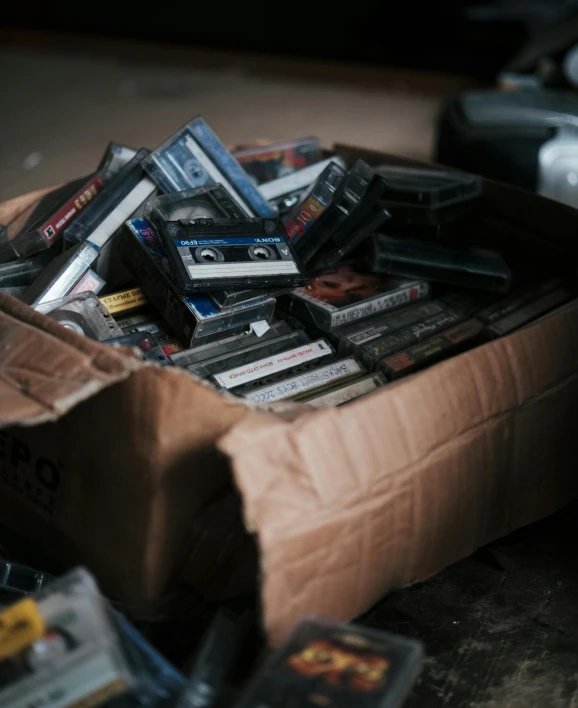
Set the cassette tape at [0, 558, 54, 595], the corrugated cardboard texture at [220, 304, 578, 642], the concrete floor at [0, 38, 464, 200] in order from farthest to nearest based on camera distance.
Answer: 1. the concrete floor at [0, 38, 464, 200]
2. the cassette tape at [0, 558, 54, 595]
3. the corrugated cardboard texture at [220, 304, 578, 642]

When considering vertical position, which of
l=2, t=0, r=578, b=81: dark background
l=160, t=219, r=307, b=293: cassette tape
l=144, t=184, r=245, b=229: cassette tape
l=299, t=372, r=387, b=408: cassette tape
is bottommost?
l=299, t=372, r=387, b=408: cassette tape

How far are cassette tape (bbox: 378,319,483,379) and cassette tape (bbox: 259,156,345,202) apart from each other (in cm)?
49

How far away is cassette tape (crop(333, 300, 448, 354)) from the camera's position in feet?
4.71

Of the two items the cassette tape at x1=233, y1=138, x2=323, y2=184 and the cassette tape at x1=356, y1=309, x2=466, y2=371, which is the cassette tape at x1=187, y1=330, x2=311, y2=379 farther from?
the cassette tape at x1=233, y1=138, x2=323, y2=184

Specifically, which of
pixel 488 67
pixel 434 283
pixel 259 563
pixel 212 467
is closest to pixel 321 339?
pixel 434 283

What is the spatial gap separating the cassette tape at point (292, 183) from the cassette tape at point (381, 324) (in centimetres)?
39

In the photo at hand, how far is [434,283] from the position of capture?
165 cm

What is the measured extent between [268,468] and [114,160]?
0.93 m

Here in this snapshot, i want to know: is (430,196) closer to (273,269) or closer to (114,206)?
(273,269)

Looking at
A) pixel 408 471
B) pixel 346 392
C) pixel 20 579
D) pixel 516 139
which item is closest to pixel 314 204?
pixel 346 392

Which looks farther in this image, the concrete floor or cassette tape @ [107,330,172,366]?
the concrete floor

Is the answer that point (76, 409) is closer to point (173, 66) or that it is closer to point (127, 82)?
point (127, 82)

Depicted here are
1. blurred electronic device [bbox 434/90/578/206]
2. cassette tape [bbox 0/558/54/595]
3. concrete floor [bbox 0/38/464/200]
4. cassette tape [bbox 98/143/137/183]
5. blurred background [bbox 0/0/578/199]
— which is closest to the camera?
cassette tape [bbox 0/558/54/595]

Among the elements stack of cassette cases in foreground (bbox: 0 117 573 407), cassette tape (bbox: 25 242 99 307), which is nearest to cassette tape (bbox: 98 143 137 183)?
stack of cassette cases in foreground (bbox: 0 117 573 407)
